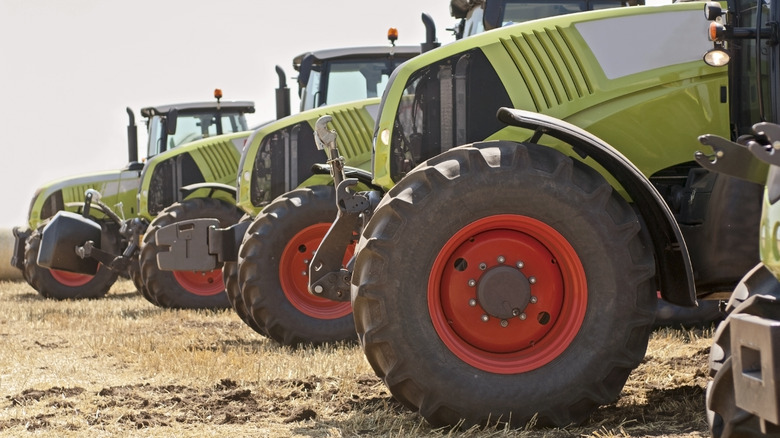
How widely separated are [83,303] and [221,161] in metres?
2.56

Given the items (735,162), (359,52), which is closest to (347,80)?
(359,52)

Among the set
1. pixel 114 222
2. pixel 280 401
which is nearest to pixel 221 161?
pixel 114 222

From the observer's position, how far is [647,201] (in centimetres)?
488

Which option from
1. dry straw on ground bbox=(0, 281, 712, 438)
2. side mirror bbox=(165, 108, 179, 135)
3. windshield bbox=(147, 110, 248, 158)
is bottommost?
dry straw on ground bbox=(0, 281, 712, 438)

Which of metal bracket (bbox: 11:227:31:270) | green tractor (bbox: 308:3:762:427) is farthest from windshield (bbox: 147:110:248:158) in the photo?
green tractor (bbox: 308:3:762:427)

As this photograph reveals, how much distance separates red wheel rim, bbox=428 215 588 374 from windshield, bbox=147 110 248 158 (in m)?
12.1

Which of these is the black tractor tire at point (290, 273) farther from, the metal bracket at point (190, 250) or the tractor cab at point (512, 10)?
the tractor cab at point (512, 10)

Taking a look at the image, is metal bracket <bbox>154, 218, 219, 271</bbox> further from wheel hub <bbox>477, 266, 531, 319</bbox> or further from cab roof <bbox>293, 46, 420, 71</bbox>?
wheel hub <bbox>477, 266, 531, 319</bbox>

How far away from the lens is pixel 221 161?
13945 mm

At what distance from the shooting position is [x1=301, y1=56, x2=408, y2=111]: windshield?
1143 centimetres

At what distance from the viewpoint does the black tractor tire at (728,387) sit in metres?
2.94

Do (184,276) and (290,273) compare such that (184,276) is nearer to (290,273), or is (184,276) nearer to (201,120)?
(290,273)

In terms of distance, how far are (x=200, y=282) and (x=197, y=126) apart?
4487mm

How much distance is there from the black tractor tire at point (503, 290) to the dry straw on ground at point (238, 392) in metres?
0.18
